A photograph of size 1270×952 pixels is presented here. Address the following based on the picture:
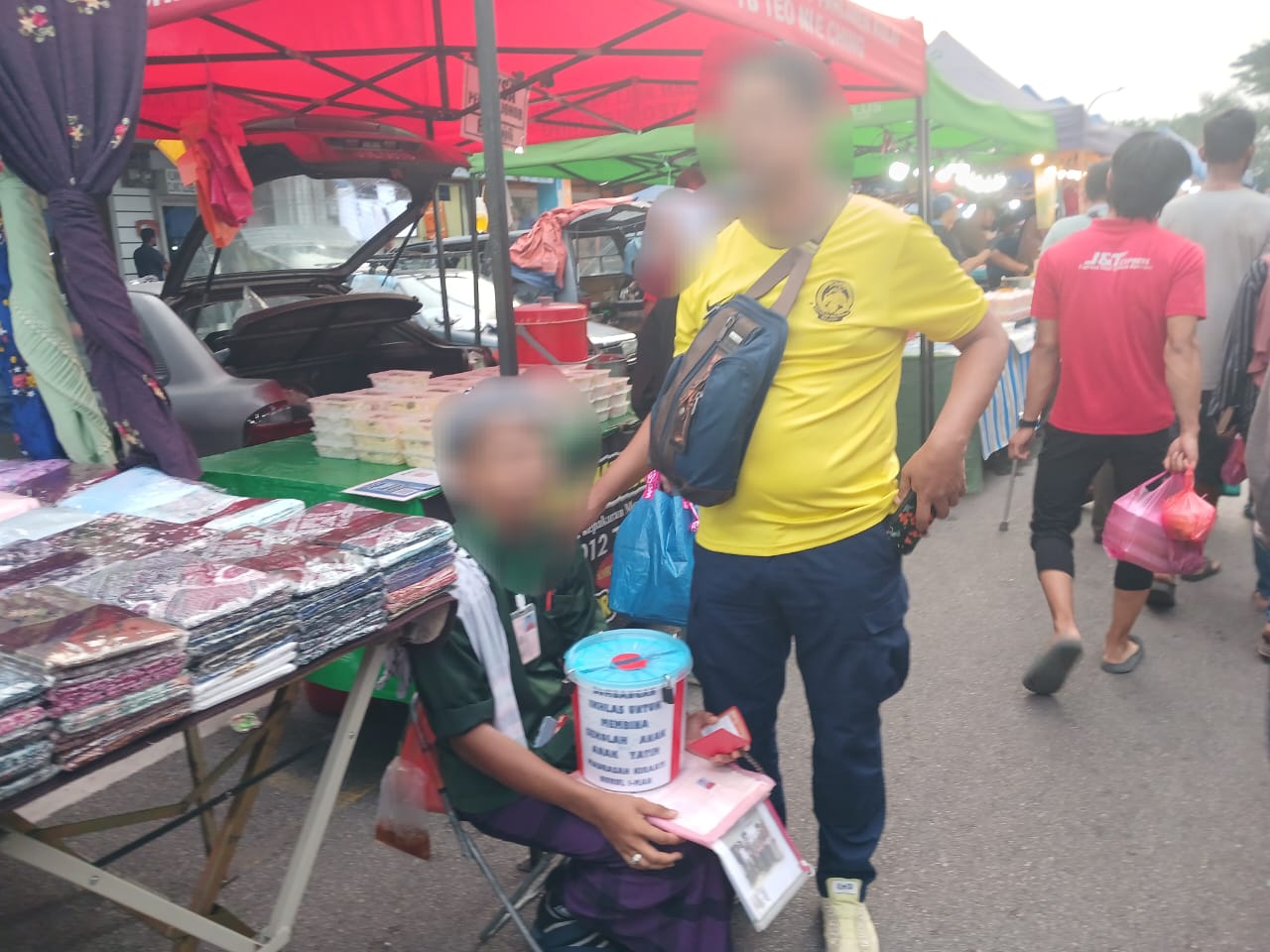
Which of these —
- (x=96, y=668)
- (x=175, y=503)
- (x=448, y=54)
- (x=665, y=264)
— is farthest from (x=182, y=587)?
(x=448, y=54)

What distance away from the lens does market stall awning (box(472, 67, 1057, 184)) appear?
6863 mm

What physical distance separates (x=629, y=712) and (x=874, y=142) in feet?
39.1

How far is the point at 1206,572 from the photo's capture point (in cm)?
448

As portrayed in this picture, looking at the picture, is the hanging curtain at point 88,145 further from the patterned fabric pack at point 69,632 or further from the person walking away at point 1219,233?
the person walking away at point 1219,233

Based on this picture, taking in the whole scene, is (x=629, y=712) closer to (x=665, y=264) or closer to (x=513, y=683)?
(x=513, y=683)

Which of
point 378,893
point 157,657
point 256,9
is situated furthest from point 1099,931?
point 256,9

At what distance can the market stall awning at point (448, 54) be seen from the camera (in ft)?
13.4

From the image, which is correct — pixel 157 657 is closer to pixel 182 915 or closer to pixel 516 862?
pixel 182 915

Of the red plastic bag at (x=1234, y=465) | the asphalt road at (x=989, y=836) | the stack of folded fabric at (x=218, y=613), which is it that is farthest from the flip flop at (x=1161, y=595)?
the stack of folded fabric at (x=218, y=613)

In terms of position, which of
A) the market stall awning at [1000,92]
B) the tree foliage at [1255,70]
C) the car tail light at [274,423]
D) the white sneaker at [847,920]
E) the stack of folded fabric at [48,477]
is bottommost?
the white sneaker at [847,920]

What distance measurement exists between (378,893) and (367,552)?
1.26m

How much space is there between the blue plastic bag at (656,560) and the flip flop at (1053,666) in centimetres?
133

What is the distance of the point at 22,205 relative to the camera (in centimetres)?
244

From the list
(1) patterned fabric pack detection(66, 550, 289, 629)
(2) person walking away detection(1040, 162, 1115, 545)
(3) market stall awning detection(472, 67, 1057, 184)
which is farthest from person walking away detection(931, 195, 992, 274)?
(1) patterned fabric pack detection(66, 550, 289, 629)
